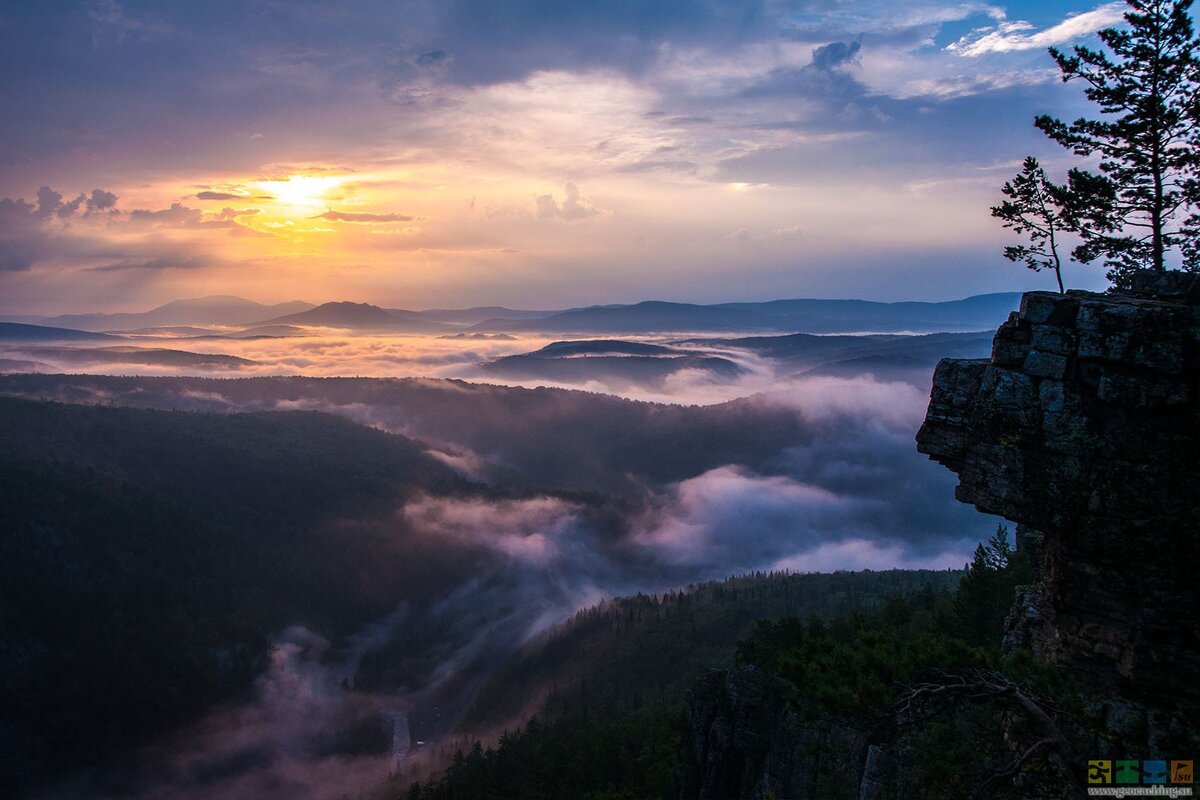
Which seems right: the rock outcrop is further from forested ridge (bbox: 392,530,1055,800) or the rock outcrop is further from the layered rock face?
the layered rock face

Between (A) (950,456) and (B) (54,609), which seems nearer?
(A) (950,456)

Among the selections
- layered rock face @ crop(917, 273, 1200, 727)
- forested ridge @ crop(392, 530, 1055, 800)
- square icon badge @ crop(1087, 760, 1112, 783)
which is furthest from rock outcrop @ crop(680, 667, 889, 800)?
square icon badge @ crop(1087, 760, 1112, 783)

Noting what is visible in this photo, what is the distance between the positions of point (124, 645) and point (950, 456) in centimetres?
22493

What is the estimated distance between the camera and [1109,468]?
17.8 metres

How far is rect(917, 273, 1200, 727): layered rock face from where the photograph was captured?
17125mm

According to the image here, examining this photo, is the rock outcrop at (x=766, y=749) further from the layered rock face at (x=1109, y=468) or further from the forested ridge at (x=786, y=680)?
the layered rock face at (x=1109, y=468)

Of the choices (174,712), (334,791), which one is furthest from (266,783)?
(174,712)

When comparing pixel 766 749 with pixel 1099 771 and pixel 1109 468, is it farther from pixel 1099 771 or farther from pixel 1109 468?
pixel 1109 468

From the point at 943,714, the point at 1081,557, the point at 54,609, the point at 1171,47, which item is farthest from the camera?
the point at 54,609

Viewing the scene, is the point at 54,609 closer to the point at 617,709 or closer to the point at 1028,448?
the point at 617,709

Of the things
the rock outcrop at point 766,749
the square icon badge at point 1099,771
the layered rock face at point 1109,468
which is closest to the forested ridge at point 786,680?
the rock outcrop at point 766,749

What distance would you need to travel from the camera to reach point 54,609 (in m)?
185

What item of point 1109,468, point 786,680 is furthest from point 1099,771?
point 786,680

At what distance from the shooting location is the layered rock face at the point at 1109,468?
56.2 ft
